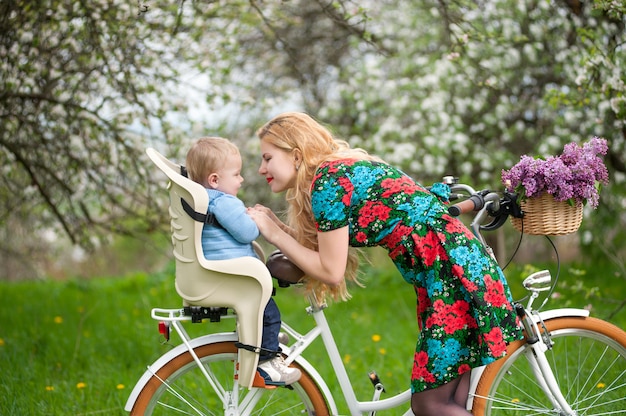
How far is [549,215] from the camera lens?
2.51 meters

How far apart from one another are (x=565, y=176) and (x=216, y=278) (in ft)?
4.01

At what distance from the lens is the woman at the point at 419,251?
Result: 95.7 inches

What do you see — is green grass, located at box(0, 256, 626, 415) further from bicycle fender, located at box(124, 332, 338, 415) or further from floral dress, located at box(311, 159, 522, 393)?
floral dress, located at box(311, 159, 522, 393)

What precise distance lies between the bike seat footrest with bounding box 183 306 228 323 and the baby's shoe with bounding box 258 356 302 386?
0.23 m

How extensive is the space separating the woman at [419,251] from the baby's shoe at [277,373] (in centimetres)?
35

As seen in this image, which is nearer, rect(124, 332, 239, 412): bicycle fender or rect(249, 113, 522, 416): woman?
rect(249, 113, 522, 416): woman

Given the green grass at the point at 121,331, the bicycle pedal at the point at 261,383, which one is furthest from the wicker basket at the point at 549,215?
the green grass at the point at 121,331

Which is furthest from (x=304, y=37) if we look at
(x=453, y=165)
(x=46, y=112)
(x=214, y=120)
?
(x=46, y=112)

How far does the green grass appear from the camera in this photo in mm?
3945

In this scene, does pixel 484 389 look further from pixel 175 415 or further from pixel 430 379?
pixel 175 415

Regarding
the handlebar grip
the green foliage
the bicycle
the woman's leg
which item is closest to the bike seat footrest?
the bicycle

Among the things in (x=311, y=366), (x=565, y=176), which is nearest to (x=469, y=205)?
(x=565, y=176)

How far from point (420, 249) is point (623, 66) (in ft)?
8.72

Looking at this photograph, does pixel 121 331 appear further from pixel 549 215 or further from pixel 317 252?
pixel 549 215
